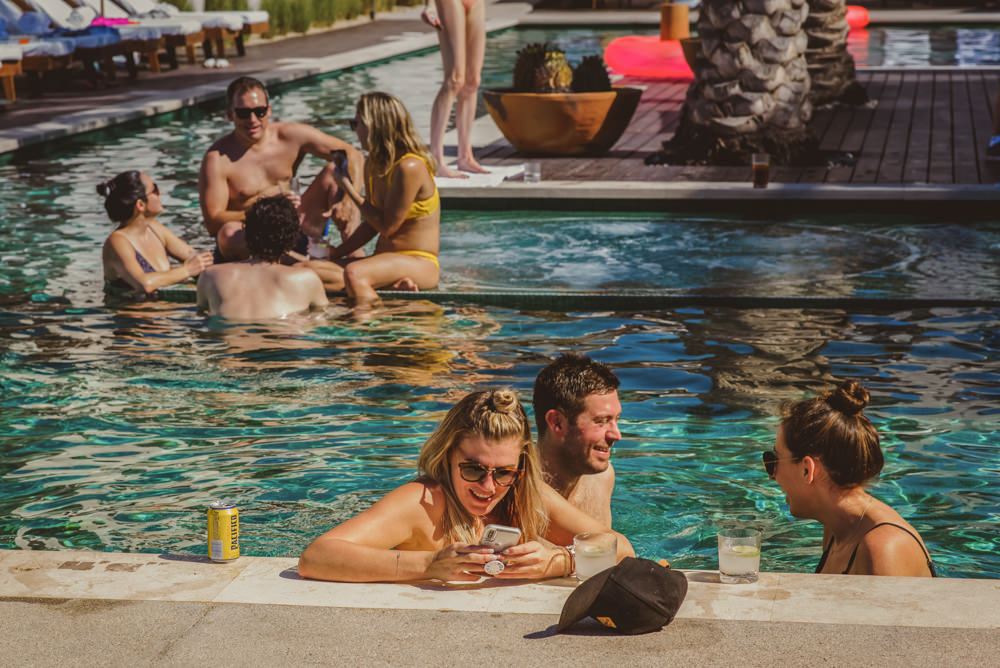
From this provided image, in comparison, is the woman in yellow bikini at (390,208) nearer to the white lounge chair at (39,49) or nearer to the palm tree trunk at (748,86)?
the palm tree trunk at (748,86)

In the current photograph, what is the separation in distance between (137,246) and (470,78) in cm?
432

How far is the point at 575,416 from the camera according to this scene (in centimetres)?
454

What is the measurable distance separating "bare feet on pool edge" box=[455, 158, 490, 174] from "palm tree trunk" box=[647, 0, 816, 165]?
6.14ft

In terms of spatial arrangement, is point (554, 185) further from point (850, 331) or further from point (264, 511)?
point (264, 511)

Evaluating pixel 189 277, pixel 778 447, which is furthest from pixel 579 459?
pixel 189 277

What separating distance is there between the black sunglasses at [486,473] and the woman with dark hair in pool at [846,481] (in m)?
0.88

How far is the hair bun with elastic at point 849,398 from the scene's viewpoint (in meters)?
4.13

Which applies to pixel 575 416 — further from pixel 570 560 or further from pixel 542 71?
pixel 542 71

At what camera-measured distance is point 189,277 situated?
30.6 ft

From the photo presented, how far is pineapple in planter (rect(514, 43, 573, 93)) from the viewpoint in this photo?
542 inches

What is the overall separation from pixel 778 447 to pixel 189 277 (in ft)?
19.1

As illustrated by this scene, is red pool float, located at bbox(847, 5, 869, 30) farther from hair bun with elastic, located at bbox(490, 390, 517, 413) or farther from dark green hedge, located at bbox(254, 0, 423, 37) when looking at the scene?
hair bun with elastic, located at bbox(490, 390, 517, 413)

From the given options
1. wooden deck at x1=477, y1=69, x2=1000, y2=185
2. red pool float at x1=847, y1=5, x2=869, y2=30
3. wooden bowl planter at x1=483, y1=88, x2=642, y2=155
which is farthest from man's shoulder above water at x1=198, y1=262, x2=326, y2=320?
red pool float at x1=847, y1=5, x2=869, y2=30

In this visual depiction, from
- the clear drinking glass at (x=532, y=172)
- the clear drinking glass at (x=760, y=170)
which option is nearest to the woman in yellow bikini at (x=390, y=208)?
the clear drinking glass at (x=532, y=172)
